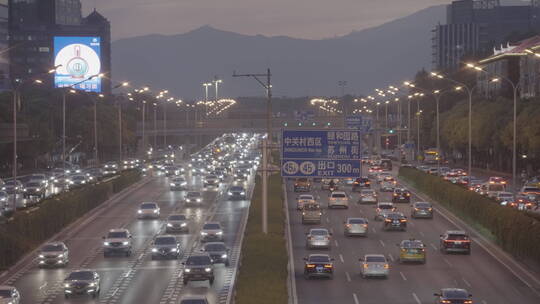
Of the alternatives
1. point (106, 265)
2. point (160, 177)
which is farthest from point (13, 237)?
point (160, 177)

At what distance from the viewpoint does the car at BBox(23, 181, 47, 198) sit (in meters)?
78.5

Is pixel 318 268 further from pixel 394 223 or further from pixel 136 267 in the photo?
pixel 394 223

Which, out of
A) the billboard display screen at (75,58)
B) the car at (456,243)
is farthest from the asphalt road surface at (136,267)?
the billboard display screen at (75,58)

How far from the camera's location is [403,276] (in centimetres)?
4019

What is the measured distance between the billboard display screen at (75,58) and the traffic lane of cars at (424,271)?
284 ft

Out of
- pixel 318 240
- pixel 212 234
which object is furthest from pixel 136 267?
pixel 318 240

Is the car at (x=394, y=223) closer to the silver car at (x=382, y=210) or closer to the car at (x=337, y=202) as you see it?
the silver car at (x=382, y=210)

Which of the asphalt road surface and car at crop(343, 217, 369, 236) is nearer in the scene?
the asphalt road surface

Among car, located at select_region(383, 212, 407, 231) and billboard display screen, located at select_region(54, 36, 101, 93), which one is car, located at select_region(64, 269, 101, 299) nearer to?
car, located at select_region(383, 212, 407, 231)

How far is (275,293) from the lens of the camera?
3005 centimetres

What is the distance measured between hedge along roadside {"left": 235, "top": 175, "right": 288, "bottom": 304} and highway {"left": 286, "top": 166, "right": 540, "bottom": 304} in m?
1.32

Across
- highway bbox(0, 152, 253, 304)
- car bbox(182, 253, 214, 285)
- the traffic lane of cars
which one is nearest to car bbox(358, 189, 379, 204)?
highway bbox(0, 152, 253, 304)

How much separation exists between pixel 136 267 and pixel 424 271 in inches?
499

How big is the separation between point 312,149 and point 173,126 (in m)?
111
